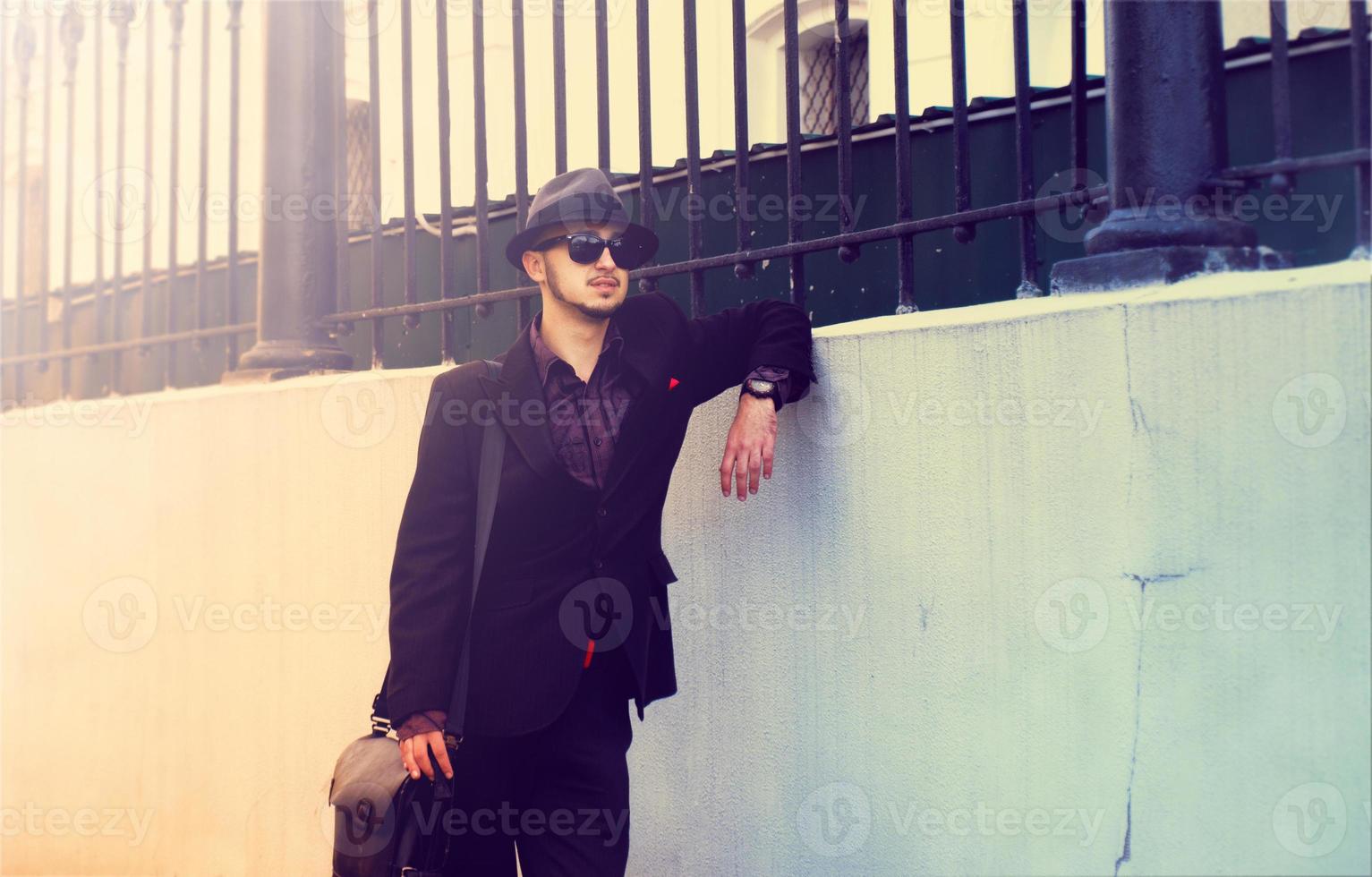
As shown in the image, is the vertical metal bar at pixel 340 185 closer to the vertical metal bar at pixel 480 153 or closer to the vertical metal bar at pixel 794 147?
the vertical metal bar at pixel 480 153

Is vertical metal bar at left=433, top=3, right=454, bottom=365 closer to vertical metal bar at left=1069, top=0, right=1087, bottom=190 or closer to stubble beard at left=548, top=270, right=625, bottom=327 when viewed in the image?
stubble beard at left=548, top=270, right=625, bottom=327

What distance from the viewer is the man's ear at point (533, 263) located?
3.61m

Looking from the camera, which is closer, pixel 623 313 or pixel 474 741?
pixel 474 741

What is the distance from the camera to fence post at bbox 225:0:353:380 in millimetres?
5418

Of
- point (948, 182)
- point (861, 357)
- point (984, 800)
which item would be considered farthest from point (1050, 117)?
point (984, 800)

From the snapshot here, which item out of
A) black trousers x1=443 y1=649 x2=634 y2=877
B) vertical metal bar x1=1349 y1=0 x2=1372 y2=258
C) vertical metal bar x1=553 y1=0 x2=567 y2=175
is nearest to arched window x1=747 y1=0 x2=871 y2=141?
vertical metal bar x1=553 y1=0 x2=567 y2=175

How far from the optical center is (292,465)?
17.0 ft

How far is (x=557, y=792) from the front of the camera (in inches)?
132

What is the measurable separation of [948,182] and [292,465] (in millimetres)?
4637

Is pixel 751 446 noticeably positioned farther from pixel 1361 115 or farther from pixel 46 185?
pixel 46 185

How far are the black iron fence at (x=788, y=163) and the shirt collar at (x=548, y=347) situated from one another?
527mm

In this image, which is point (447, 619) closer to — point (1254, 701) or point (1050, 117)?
point (1254, 701)

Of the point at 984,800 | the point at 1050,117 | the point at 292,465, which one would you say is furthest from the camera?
the point at 1050,117

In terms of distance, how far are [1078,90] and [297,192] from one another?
132 inches
